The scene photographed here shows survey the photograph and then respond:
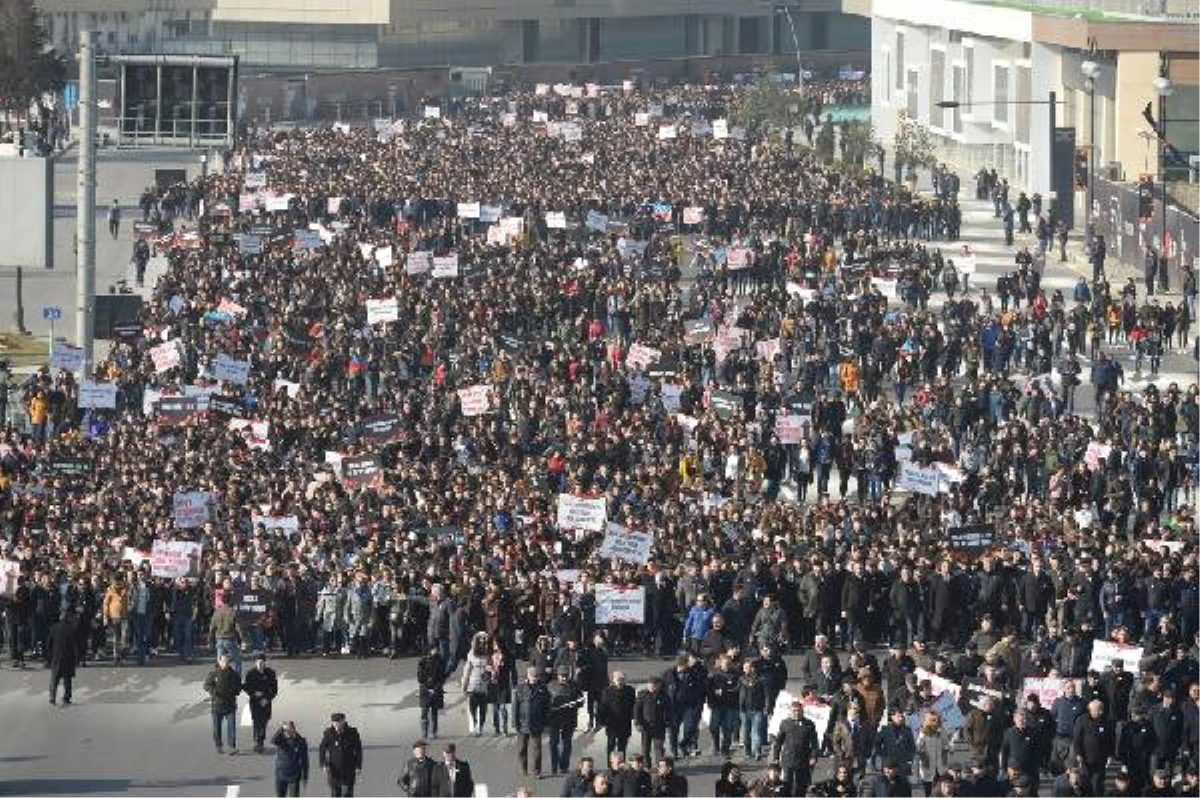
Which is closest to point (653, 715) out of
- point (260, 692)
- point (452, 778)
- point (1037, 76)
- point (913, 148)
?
point (452, 778)

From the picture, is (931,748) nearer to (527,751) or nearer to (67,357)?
(527,751)

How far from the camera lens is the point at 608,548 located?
138 feet

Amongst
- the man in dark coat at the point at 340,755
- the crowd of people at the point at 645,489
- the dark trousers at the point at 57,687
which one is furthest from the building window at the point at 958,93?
the man in dark coat at the point at 340,755

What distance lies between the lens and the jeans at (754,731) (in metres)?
36.0

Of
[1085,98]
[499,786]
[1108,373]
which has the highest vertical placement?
[1085,98]

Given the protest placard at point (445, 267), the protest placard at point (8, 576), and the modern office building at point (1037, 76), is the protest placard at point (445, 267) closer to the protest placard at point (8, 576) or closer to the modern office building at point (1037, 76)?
the modern office building at point (1037, 76)

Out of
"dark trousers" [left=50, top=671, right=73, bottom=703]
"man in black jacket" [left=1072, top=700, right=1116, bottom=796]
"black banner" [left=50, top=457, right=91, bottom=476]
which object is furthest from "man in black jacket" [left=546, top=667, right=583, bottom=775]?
"black banner" [left=50, top=457, right=91, bottom=476]

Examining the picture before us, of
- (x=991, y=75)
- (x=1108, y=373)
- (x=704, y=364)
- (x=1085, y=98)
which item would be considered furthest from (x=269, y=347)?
(x=991, y=75)

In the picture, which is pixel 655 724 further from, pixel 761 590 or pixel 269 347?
Answer: pixel 269 347

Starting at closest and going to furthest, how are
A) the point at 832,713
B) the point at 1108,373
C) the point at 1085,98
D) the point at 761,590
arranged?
the point at 832,713, the point at 761,590, the point at 1108,373, the point at 1085,98

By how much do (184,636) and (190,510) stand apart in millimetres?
3877

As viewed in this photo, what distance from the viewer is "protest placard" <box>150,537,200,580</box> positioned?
41281mm

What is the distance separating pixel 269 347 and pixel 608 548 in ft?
66.7

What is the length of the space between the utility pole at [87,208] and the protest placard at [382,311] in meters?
4.54
